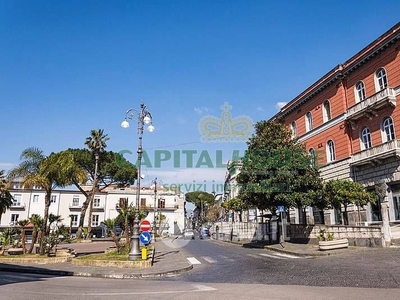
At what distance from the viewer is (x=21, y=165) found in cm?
3106

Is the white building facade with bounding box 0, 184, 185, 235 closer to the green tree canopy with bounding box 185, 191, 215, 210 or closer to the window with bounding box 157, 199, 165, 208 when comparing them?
the window with bounding box 157, 199, 165, 208

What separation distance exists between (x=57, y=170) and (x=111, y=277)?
12039 millimetres

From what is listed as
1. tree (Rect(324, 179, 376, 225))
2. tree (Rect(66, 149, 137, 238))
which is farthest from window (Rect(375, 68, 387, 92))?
tree (Rect(66, 149, 137, 238))

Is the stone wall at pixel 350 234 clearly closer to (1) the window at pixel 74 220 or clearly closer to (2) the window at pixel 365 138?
(2) the window at pixel 365 138

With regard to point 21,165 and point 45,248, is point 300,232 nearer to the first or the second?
point 45,248

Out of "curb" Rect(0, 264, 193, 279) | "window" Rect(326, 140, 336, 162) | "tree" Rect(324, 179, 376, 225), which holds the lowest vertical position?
"curb" Rect(0, 264, 193, 279)

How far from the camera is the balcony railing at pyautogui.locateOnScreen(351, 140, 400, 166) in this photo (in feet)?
76.9

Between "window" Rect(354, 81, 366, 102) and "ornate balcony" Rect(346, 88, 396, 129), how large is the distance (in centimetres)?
111

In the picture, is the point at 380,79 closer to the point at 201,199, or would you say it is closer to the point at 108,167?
the point at 108,167

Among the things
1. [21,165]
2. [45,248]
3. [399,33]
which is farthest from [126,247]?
[399,33]

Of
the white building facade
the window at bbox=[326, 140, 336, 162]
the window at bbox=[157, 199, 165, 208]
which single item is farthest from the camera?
the window at bbox=[157, 199, 165, 208]

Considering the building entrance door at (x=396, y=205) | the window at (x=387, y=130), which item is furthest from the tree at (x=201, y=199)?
the building entrance door at (x=396, y=205)

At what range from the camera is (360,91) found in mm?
28672

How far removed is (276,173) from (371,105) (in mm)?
9368
